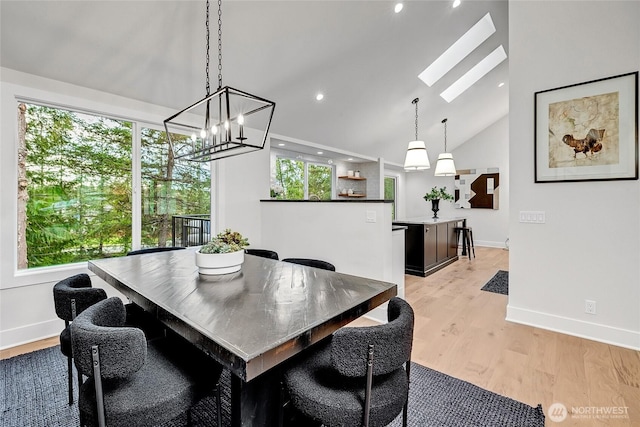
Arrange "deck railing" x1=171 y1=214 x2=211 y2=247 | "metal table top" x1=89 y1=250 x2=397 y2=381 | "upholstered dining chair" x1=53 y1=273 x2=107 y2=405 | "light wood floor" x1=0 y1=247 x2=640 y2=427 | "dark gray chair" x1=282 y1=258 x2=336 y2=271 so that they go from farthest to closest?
"deck railing" x1=171 y1=214 x2=211 y2=247, "dark gray chair" x1=282 y1=258 x2=336 y2=271, "light wood floor" x1=0 y1=247 x2=640 y2=427, "upholstered dining chair" x1=53 y1=273 x2=107 y2=405, "metal table top" x1=89 y1=250 x2=397 y2=381

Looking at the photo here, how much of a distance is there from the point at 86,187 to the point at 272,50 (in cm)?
238

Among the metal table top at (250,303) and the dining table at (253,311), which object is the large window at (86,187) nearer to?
the metal table top at (250,303)

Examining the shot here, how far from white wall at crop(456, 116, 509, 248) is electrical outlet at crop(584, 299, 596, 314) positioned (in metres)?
5.35

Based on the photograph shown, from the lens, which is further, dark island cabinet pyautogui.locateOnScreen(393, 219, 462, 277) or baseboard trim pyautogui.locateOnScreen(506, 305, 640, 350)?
dark island cabinet pyautogui.locateOnScreen(393, 219, 462, 277)

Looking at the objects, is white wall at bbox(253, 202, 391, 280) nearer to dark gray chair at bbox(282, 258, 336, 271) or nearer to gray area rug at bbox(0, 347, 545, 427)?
dark gray chair at bbox(282, 258, 336, 271)

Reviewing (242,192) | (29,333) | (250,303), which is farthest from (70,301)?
(242,192)

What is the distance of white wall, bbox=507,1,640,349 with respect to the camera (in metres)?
2.59

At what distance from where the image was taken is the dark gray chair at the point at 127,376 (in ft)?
3.42

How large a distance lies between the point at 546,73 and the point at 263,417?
3.69 meters

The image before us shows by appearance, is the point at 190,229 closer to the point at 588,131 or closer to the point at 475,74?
the point at 588,131

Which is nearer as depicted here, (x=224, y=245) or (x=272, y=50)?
(x=224, y=245)

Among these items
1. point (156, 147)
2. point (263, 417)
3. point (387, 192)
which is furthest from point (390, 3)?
point (387, 192)

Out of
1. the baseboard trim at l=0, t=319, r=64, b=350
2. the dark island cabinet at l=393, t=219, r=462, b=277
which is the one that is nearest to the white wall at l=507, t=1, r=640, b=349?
the dark island cabinet at l=393, t=219, r=462, b=277

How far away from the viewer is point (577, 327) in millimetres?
2807
